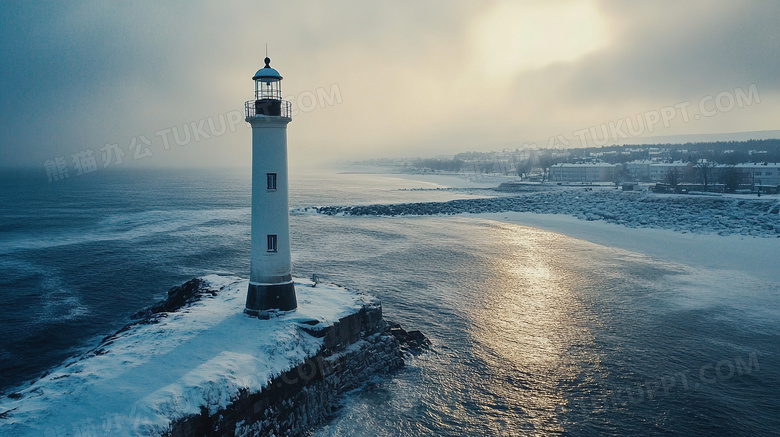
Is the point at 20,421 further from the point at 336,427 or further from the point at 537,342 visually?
the point at 537,342

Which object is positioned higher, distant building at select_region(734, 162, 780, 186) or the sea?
distant building at select_region(734, 162, 780, 186)

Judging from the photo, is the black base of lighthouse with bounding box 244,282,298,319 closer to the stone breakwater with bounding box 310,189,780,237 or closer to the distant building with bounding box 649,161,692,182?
the stone breakwater with bounding box 310,189,780,237

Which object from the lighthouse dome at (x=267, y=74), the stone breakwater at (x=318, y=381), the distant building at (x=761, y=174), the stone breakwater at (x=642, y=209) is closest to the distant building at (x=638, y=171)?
the distant building at (x=761, y=174)

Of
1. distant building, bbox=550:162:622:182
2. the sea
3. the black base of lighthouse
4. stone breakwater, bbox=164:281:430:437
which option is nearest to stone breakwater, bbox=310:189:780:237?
the sea

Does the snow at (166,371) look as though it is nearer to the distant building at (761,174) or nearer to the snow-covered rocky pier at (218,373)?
the snow-covered rocky pier at (218,373)

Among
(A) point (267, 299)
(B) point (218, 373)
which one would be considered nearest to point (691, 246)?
(A) point (267, 299)

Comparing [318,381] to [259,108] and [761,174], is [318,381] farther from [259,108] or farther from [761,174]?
[761,174]
